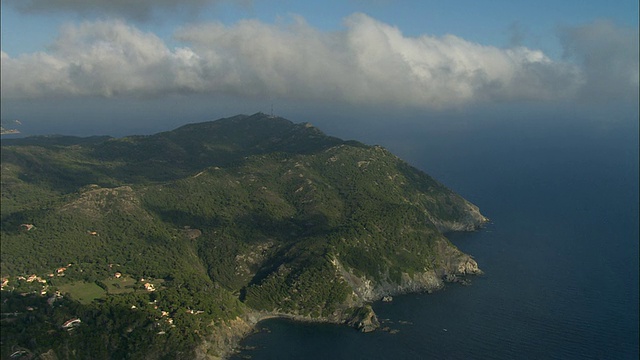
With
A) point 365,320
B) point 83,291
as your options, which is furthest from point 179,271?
point 365,320

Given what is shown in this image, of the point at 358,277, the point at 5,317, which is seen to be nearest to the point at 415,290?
the point at 358,277

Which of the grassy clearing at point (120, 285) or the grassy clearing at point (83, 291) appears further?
the grassy clearing at point (120, 285)

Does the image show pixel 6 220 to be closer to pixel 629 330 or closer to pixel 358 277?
pixel 358 277

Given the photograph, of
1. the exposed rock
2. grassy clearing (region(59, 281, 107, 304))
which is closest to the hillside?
the exposed rock

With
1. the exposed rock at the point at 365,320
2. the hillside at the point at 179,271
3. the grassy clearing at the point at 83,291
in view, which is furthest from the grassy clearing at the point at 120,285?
the exposed rock at the point at 365,320

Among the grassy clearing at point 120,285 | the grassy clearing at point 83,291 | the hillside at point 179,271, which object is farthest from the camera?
the grassy clearing at point 120,285

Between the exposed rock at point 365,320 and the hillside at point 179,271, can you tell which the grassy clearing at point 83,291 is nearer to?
the hillside at point 179,271

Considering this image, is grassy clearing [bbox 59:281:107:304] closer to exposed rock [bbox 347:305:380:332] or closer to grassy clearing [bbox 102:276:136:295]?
grassy clearing [bbox 102:276:136:295]

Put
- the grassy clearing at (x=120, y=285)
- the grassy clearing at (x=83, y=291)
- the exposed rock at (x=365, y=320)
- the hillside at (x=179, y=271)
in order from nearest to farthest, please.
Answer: the hillside at (x=179, y=271) < the grassy clearing at (x=83, y=291) < the exposed rock at (x=365, y=320) < the grassy clearing at (x=120, y=285)

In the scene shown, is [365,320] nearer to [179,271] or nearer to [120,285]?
[179,271]
